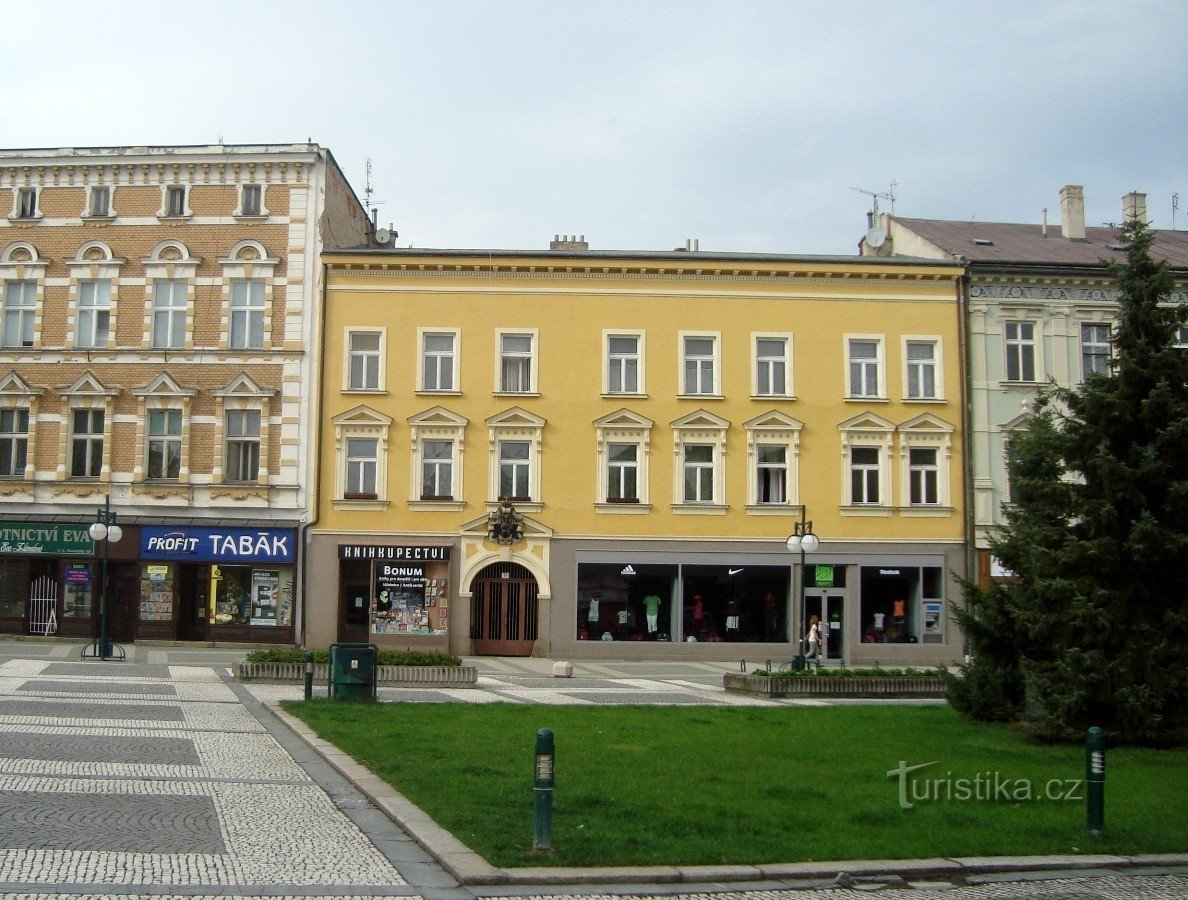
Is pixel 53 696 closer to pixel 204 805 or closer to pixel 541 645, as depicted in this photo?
pixel 204 805

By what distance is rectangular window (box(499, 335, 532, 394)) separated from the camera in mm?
38312

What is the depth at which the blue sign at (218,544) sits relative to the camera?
37375 mm

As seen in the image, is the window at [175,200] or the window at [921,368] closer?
the window at [921,368]

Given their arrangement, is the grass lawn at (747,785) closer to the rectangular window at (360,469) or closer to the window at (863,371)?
the rectangular window at (360,469)

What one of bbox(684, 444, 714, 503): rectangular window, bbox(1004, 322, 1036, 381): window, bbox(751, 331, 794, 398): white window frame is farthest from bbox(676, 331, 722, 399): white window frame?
bbox(1004, 322, 1036, 381): window

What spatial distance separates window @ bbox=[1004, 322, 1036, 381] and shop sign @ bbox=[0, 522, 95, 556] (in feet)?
93.8

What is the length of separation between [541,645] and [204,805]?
84.6 ft

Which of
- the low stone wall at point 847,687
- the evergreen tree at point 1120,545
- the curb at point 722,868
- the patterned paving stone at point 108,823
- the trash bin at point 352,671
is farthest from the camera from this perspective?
the low stone wall at point 847,687

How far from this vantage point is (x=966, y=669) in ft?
64.1

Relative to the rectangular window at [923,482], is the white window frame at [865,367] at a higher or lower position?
higher

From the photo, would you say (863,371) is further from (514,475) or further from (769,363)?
(514,475)

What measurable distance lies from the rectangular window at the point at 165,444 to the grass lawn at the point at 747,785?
20137 mm

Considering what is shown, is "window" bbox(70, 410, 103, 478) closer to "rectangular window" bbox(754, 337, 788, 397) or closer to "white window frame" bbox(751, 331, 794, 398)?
"white window frame" bbox(751, 331, 794, 398)

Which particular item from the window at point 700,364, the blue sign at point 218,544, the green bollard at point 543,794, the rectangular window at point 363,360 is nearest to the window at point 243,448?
the blue sign at point 218,544
